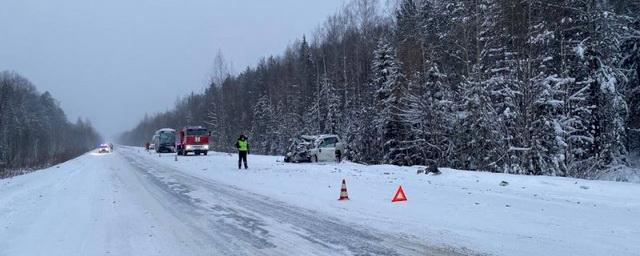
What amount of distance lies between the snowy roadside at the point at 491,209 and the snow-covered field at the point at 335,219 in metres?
0.03

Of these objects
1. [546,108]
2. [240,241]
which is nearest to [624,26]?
[546,108]

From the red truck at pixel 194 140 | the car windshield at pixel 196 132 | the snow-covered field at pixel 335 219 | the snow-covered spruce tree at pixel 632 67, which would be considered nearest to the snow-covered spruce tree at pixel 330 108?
the red truck at pixel 194 140

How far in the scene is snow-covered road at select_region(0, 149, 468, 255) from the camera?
7684mm

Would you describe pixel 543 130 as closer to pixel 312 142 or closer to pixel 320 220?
pixel 312 142

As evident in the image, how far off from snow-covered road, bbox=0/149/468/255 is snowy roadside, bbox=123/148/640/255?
2.64ft

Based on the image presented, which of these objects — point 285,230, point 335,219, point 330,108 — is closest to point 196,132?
point 330,108

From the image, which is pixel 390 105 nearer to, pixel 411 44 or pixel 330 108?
pixel 411 44

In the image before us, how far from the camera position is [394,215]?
10656mm

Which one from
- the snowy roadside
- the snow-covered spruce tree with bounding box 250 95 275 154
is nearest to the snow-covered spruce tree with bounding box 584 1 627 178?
the snowy roadside

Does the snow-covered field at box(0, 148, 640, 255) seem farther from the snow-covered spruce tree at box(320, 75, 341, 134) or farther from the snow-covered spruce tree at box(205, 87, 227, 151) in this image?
the snow-covered spruce tree at box(205, 87, 227, 151)

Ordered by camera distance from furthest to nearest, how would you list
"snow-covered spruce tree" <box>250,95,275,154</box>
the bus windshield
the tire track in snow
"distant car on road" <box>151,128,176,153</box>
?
"snow-covered spruce tree" <box>250,95,275,154</box>, the bus windshield, "distant car on road" <box>151,128,176,153</box>, the tire track in snow

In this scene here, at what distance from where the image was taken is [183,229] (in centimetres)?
947

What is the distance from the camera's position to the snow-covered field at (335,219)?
7730 millimetres

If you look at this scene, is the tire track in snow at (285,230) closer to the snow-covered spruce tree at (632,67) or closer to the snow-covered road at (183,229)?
the snow-covered road at (183,229)
